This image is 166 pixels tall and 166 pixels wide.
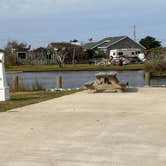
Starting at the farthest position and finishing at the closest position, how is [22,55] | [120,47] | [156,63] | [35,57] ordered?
[120,47]
[22,55]
[35,57]
[156,63]

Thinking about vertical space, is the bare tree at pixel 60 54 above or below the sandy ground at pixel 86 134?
above

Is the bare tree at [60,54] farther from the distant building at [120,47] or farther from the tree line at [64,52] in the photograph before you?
the distant building at [120,47]

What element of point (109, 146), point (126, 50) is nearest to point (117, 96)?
point (109, 146)

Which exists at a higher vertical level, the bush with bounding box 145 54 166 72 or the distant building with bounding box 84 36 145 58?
the distant building with bounding box 84 36 145 58

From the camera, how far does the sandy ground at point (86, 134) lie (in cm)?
798

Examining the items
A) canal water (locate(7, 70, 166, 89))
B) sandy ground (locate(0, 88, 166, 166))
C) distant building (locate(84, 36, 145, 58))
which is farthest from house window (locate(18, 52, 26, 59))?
sandy ground (locate(0, 88, 166, 166))

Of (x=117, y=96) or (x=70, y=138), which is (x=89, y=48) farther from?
(x=70, y=138)

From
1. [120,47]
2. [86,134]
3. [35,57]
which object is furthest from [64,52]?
[86,134]

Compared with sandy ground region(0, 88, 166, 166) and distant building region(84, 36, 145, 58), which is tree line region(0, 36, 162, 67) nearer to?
distant building region(84, 36, 145, 58)

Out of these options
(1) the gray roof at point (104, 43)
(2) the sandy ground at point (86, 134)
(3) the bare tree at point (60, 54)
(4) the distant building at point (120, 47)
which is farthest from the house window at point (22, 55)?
(2) the sandy ground at point (86, 134)

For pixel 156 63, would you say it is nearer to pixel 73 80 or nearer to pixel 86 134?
pixel 73 80

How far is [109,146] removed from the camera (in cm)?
888

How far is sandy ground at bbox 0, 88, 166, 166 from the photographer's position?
7.98 m

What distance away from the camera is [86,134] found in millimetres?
10133
